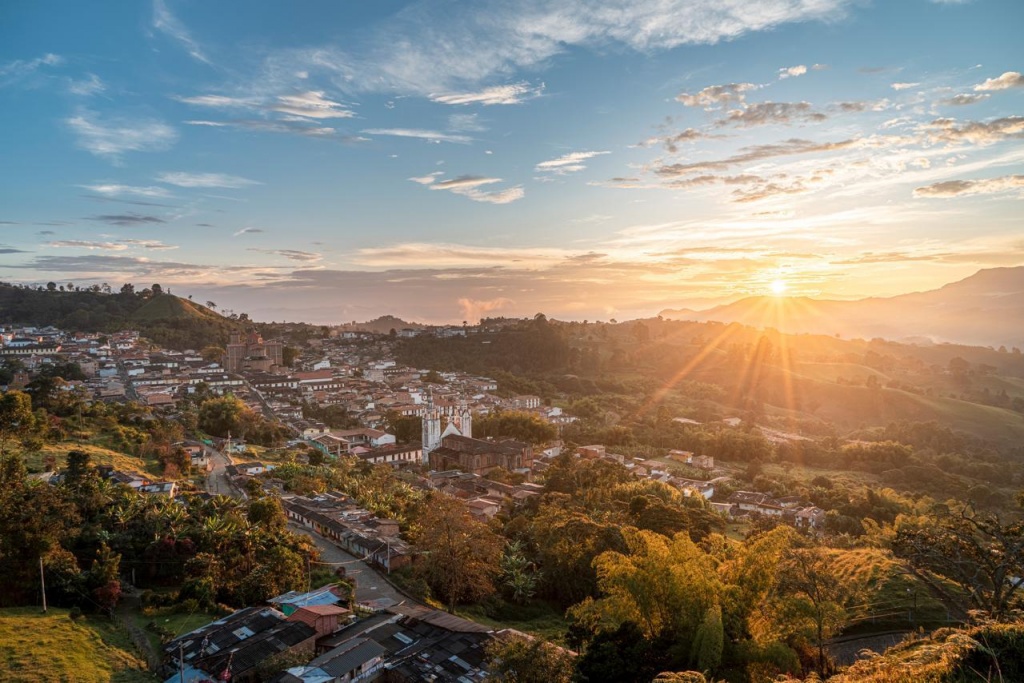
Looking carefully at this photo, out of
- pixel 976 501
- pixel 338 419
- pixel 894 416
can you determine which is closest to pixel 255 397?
pixel 338 419

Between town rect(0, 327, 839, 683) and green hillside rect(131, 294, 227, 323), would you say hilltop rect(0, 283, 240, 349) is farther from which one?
town rect(0, 327, 839, 683)

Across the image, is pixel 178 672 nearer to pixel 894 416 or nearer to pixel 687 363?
pixel 894 416

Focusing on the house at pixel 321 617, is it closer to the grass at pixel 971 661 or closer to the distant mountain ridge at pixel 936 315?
the grass at pixel 971 661

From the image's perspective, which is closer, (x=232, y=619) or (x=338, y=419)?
(x=232, y=619)

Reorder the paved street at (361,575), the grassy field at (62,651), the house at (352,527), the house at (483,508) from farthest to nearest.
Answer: the house at (483,508), the house at (352,527), the paved street at (361,575), the grassy field at (62,651)

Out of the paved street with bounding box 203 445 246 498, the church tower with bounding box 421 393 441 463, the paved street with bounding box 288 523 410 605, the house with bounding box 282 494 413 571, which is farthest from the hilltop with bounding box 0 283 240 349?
the paved street with bounding box 288 523 410 605

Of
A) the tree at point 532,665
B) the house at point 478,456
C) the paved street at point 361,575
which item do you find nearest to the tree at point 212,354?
the house at point 478,456

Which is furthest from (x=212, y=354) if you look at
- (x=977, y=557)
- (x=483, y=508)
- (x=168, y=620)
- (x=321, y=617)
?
(x=977, y=557)
